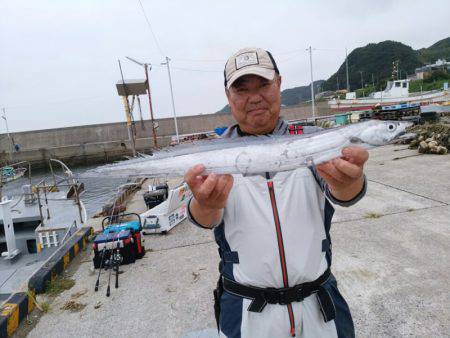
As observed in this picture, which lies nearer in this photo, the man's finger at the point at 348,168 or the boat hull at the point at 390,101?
the man's finger at the point at 348,168

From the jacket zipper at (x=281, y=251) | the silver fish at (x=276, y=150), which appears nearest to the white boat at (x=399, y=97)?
the silver fish at (x=276, y=150)

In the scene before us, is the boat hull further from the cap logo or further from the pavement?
the cap logo

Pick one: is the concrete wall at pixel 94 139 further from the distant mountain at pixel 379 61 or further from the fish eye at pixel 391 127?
the distant mountain at pixel 379 61

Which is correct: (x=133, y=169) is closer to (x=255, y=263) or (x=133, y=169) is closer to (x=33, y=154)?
(x=255, y=263)

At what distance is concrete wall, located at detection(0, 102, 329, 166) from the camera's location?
167 ft

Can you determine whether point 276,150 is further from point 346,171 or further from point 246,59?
point 246,59

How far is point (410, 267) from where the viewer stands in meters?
4.76

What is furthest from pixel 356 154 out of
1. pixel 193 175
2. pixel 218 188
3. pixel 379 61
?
pixel 379 61

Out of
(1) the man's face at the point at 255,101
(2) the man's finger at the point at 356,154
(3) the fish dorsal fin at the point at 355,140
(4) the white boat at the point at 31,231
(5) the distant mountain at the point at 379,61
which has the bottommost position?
(4) the white boat at the point at 31,231

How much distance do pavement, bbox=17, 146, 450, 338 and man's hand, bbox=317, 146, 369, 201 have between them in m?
2.46

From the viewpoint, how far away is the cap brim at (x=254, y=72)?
2.22 metres

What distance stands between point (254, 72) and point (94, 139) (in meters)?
60.7

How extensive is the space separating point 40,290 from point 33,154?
5607cm

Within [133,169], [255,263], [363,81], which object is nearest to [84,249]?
[133,169]
